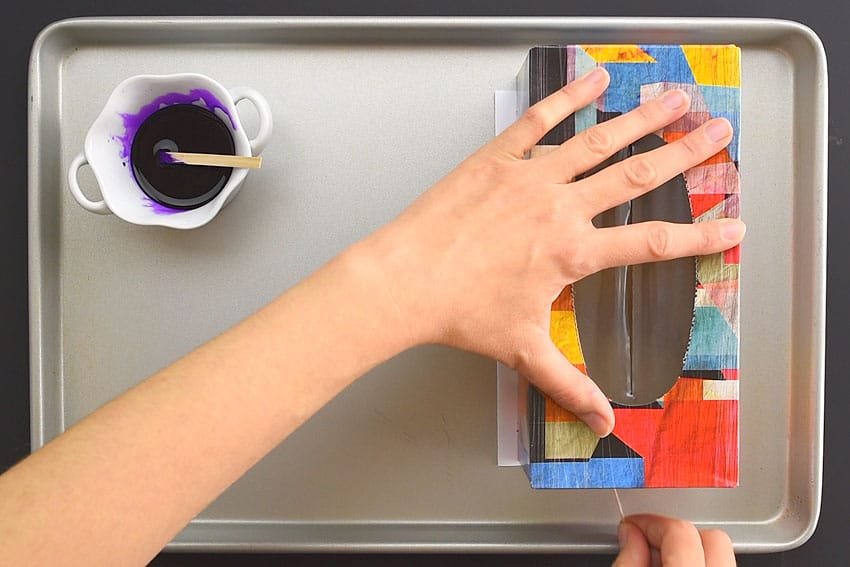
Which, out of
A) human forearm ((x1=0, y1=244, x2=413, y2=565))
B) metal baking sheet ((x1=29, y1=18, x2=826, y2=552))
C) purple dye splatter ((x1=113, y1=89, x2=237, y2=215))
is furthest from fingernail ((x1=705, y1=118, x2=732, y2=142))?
purple dye splatter ((x1=113, y1=89, x2=237, y2=215))

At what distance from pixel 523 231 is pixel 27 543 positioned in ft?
1.14

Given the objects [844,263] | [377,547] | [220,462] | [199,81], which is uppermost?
[199,81]

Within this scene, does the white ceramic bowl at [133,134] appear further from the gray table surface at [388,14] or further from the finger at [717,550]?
the finger at [717,550]

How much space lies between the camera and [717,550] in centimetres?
55

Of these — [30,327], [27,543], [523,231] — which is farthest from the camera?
[30,327]

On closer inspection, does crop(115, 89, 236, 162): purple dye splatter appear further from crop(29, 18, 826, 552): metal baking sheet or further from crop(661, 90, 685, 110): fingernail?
crop(661, 90, 685, 110): fingernail

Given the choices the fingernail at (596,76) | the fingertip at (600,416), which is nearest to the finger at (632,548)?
the fingertip at (600,416)

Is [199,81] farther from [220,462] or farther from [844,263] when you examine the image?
[844,263]

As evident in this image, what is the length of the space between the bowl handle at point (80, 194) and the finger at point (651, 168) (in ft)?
1.18

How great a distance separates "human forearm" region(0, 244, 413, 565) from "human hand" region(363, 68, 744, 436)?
3 centimetres

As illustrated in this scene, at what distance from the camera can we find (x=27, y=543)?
0.39 m

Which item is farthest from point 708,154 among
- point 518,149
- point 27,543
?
point 27,543

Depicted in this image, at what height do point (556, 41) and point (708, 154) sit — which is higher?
point (556, 41)

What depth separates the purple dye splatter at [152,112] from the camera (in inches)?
22.3
